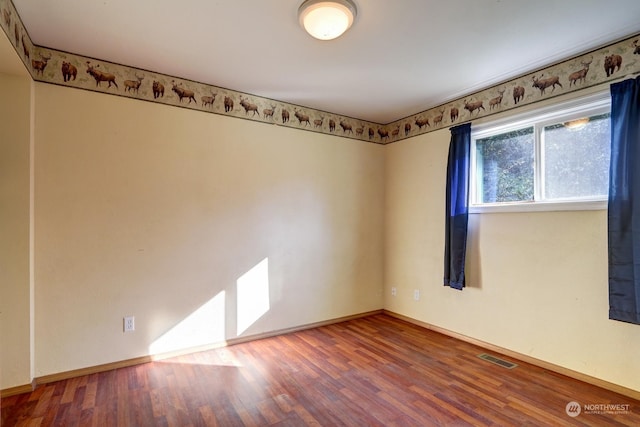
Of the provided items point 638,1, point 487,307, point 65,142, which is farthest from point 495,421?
point 65,142

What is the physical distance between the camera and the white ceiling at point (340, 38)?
1963 mm

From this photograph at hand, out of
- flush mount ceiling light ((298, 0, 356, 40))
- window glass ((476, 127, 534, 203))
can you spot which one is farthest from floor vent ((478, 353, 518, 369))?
flush mount ceiling light ((298, 0, 356, 40))

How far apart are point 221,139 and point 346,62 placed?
142 centimetres

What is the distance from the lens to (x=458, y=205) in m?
3.28

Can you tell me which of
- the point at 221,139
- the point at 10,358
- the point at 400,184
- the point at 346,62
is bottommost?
the point at 10,358

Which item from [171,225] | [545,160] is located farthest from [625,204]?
[171,225]

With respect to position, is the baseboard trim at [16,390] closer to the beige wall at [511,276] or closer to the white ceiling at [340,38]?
the white ceiling at [340,38]

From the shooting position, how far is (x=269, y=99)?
343 cm

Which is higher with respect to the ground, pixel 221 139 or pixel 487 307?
pixel 221 139

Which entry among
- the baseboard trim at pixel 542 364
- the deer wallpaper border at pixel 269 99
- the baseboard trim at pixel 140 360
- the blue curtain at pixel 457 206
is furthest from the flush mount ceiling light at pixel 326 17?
the baseboard trim at pixel 542 364

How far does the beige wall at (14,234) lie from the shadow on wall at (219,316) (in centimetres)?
89

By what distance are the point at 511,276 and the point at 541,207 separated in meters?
0.69

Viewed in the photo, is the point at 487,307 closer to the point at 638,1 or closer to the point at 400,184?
the point at 400,184

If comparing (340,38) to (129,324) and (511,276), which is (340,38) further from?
(129,324)
